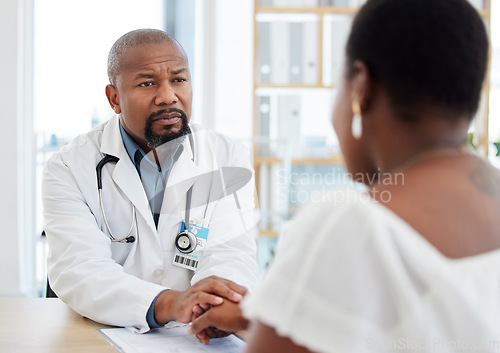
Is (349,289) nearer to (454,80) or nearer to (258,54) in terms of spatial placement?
(454,80)

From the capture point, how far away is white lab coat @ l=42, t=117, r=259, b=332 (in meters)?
1.26

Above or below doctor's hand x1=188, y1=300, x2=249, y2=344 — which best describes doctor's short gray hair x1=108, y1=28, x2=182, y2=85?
above

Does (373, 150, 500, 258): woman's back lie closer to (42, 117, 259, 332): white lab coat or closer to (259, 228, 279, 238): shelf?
(42, 117, 259, 332): white lab coat

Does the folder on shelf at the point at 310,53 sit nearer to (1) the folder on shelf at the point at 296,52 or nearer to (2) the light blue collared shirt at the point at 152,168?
(1) the folder on shelf at the point at 296,52

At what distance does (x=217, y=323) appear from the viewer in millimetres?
1078

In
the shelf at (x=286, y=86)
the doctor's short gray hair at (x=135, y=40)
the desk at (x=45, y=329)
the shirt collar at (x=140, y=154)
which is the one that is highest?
the shelf at (x=286, y=86)

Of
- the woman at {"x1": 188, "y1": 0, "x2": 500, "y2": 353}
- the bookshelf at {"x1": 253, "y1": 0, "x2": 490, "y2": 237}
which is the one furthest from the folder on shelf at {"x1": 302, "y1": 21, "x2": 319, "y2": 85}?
the woman at {"x1": 188, "y1": 0, "x2": 500, "y2": 353}

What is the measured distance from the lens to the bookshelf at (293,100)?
325 centimetres

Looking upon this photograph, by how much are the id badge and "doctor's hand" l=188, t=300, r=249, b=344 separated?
369mm

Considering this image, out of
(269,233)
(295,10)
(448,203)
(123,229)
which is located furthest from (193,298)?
(295,10)

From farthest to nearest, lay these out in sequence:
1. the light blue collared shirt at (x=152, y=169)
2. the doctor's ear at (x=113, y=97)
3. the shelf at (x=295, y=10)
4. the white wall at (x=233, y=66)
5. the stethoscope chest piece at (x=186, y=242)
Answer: the white wall at (x=233, y=66) < the shelf at (x=295, y=10) < the doctor's ear at (x=113, y=97) < the light blue collared shirt at (x=152, y=169) < the stethoscope chest piece at (x=186, y=242)

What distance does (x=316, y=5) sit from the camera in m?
3.29

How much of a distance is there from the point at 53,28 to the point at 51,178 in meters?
2.29

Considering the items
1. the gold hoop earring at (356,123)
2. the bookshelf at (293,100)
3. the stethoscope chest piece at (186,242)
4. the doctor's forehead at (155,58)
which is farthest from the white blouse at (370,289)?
the bookshelf at (293,100)
